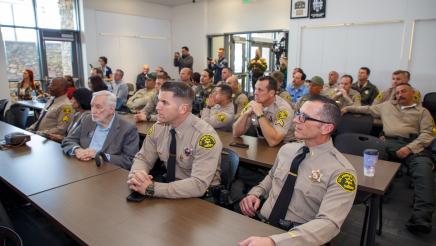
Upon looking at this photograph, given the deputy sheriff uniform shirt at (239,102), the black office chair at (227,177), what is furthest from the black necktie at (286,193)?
the deputy sheriff uniform shirt at (239,102)

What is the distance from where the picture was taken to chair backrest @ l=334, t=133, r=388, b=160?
8.70ft

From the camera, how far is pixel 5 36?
8.02 m

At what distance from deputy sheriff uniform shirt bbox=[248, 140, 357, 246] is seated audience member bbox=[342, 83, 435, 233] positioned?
177cm

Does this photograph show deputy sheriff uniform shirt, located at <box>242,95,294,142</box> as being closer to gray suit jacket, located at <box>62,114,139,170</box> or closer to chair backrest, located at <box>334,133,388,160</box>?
chair backrest, located at <box>334,133,388,160</box>

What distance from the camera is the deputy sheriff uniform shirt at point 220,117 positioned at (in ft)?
11.9

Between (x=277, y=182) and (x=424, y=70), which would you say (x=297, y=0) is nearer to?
(x=424, y=70)

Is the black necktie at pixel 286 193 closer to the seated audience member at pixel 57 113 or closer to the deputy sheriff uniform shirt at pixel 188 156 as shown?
the deputy sheriff uniform shirt at pixel 188 156

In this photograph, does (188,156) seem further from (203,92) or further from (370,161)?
(203,92)

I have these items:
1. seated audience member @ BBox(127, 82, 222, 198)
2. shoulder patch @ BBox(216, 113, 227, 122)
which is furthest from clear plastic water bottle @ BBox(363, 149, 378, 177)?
shoulder patch @ BBox(216, 113, 227, 122)

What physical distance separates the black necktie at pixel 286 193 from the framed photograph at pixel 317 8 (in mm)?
6398

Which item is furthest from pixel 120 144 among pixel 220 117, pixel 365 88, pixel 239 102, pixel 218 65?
pixel 218 65

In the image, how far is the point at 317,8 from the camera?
7191 mm

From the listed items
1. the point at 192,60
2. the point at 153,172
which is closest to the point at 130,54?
the point at 192,60

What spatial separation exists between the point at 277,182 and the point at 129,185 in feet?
2.87
